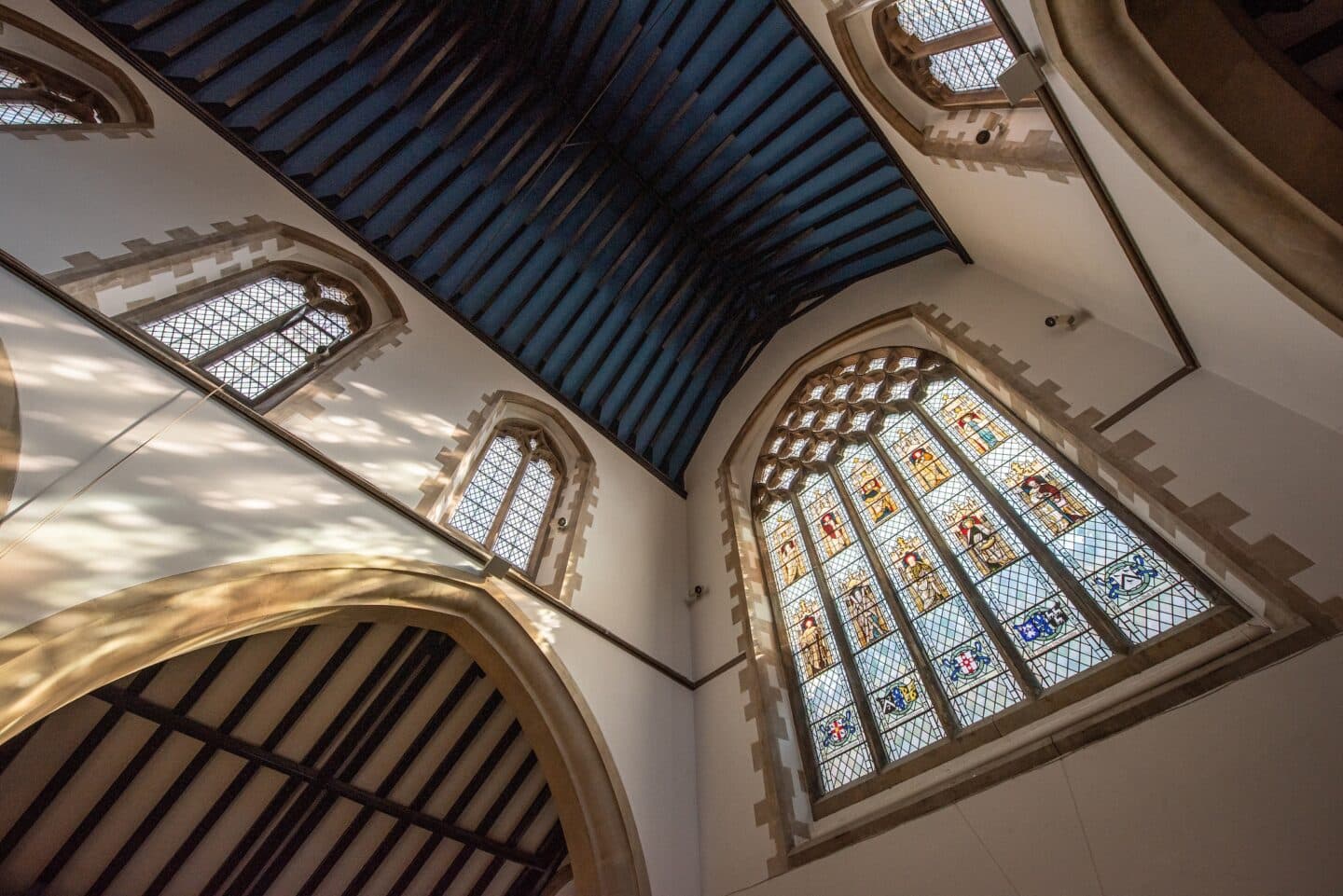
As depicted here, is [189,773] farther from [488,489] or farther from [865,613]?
[865,613]

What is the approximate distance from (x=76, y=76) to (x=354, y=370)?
9.82 ft

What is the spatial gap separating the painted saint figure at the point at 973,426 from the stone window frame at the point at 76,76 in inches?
251

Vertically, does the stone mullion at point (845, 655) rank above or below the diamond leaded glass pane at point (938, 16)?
below

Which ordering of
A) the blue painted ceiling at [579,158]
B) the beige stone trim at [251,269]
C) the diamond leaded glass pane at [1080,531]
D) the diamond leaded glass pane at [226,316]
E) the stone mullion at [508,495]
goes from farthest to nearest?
1. the blue painted ceiling at [579,158]
2. the stone mullion at [508,495]
3. the diamond leaded glass pane at [226,316]
4. the beige stone trim at [251,269]
5. the diamond leaded glass pane at [1080,531]

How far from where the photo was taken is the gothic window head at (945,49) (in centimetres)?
459

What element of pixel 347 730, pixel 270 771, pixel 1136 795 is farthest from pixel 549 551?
pixel 1136 795

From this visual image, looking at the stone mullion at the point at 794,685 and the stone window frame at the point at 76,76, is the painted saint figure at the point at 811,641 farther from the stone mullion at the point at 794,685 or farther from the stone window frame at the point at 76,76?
the stone window frame at the point at 76,76

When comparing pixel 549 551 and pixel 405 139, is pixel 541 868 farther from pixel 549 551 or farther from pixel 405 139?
pixel 405 139

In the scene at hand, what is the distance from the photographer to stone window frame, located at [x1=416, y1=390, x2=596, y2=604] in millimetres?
4781

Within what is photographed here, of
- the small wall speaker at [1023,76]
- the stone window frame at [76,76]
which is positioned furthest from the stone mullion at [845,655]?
the stone window frame at [76,76]

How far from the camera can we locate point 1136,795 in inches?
108

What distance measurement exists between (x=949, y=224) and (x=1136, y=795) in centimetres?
505

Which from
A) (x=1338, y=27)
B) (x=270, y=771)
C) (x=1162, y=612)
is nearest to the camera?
(x=1338, y=27)

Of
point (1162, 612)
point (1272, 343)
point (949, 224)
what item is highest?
point (949, 224)
